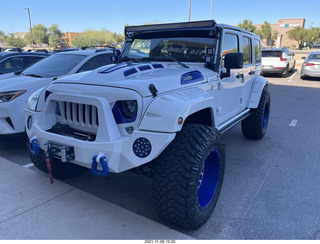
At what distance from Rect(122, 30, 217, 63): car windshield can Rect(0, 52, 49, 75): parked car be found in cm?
396

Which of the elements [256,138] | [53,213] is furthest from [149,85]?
[256,138]

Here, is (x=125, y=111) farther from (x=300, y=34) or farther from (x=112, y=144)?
(x=300, y=34)

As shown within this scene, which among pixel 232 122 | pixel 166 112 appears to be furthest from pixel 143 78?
pixel 232 122

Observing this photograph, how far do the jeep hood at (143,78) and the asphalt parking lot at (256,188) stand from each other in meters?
1.35

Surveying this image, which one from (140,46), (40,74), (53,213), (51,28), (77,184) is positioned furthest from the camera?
(51,28)

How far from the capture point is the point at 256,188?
3.35 metres

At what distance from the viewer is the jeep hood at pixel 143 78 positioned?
8.01 ft

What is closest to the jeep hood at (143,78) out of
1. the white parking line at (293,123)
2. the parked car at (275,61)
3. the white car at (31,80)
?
the white car at (31,80)

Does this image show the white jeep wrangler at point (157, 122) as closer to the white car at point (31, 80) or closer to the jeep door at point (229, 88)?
the jeep door at point (229, 88)

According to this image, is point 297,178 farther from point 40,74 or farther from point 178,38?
point 40,74

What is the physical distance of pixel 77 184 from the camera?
3465 millimetres

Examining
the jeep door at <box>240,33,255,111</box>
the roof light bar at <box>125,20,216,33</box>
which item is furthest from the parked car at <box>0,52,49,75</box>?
the jeep door at <box>240,33,255,111</box>

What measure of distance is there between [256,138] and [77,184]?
3.36 meters

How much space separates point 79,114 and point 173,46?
172 cm
